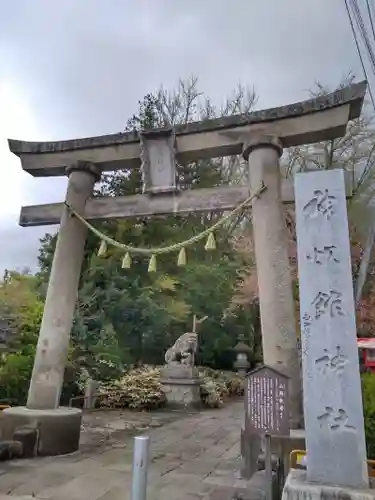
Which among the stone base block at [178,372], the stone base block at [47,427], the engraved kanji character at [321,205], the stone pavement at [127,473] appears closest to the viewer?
the engraved kanji character at [321,205]

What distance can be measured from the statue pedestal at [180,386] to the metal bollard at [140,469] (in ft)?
35.6

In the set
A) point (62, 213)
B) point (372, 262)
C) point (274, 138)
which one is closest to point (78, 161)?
point (62, 213)

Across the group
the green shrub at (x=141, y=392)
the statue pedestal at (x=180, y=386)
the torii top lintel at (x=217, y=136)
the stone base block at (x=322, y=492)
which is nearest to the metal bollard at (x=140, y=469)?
the stone base block at (x=322, y=492)

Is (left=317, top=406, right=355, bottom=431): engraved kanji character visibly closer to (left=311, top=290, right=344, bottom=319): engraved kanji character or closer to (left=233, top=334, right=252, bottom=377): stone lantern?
(left=311, top=290, right=344, bottom=319): engraved kanji character

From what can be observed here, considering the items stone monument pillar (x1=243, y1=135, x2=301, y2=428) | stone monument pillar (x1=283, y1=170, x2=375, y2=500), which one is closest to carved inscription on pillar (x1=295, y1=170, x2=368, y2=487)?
stone monument pillar (x1=283, y1=170, x2=375, y2=500)

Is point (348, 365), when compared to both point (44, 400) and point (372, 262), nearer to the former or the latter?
point (44, 400)

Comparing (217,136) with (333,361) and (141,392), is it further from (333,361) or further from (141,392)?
(141,392)

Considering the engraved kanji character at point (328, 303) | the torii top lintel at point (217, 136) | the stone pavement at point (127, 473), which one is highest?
the torii top lintel at point (217, 136)

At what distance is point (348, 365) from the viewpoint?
3.58 metres

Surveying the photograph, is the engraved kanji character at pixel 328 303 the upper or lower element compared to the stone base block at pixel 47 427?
upper

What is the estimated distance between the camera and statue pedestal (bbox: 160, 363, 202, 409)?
1400cm

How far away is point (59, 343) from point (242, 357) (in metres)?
14.5

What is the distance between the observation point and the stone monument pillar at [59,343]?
266 inches

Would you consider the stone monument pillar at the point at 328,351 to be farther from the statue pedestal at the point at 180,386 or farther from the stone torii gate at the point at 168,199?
the statue pedestal at the point at 180,386
